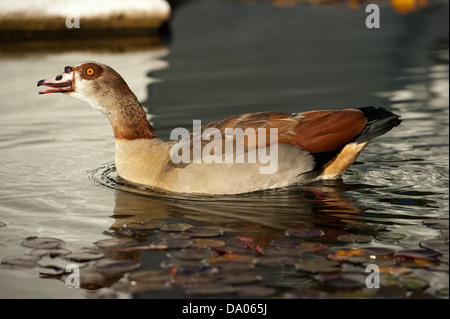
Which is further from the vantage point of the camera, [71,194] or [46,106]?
[46,106]

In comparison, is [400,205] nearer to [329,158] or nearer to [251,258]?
[329,158]

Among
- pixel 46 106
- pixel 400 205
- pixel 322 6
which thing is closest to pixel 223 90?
pixel 46 106

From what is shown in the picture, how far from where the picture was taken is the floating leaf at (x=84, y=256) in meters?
6.12

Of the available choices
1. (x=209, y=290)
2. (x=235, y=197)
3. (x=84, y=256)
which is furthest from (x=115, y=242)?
(x=235, y=197)

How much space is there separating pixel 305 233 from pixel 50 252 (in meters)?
2.02

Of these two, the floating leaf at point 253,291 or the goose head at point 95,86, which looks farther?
the goose head at point 95,86

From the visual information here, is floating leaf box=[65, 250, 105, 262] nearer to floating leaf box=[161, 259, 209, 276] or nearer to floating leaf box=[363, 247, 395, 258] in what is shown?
floating leaf box=[161, 259, 209, 276]

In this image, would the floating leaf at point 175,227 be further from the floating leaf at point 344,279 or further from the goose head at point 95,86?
the goose head at point 95,86

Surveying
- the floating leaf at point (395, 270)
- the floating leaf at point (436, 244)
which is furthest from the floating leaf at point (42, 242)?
the floating leaf at point (436, 244)

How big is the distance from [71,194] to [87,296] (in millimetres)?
2730

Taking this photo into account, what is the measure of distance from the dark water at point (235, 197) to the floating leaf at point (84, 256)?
6cm

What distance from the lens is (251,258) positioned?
6.02 meters

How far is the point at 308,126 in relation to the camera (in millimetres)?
8156

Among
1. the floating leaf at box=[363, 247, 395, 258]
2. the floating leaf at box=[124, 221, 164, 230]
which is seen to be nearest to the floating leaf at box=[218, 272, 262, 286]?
the floating leaf at box=[363, 247, 395, 258]
